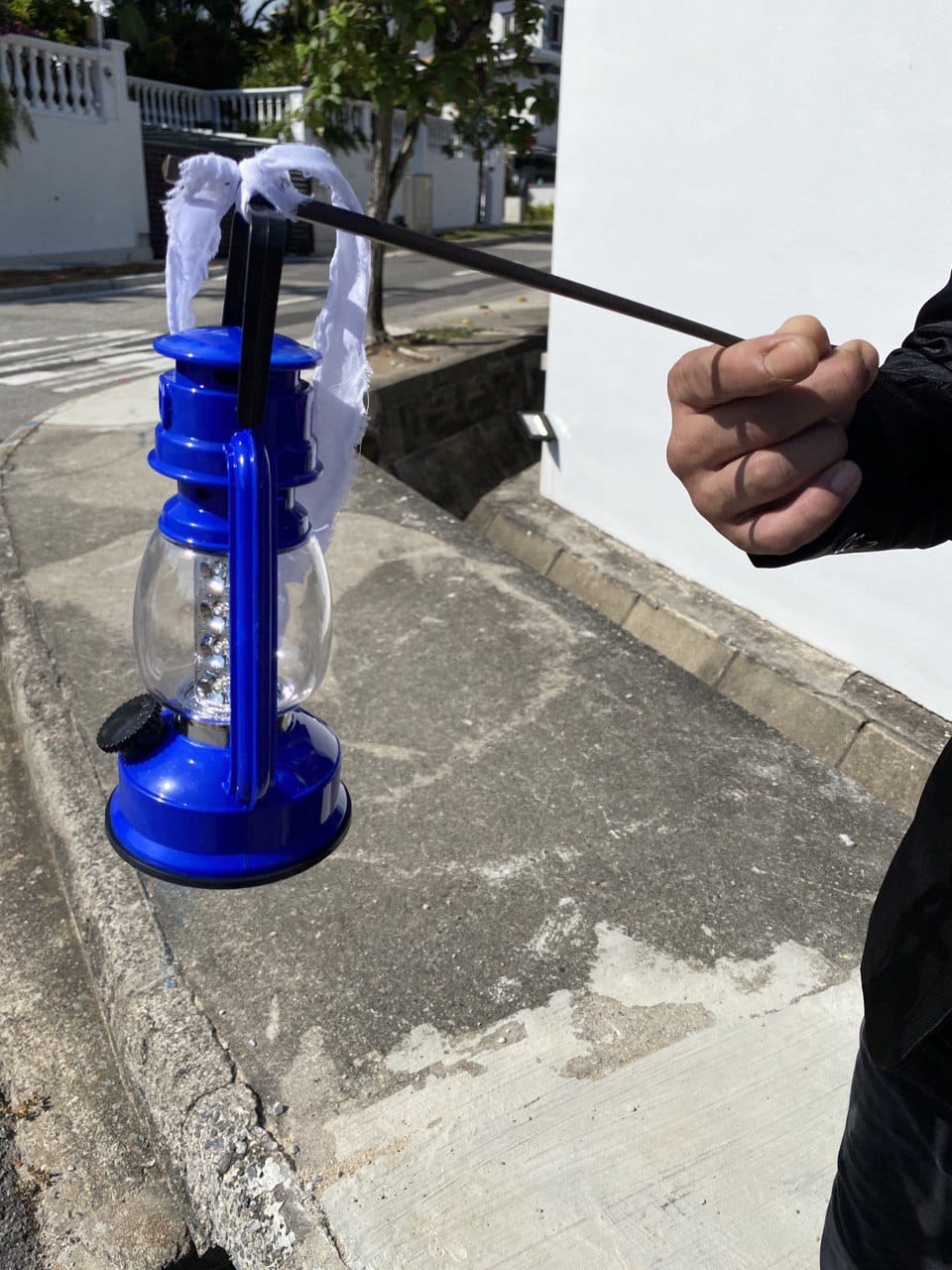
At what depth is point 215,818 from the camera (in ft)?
3.11

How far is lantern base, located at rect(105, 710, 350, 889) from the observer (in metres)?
0.96

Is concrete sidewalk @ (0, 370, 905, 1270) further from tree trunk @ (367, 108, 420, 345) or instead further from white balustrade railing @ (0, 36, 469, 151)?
white balustrade railing @ (0, 36, 469, 151)

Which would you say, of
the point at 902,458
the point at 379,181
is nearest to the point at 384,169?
the point at 379,181

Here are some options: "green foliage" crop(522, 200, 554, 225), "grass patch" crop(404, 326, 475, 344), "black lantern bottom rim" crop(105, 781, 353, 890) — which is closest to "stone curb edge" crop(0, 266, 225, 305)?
"grass patch" crop(404, 326, 475, 344)

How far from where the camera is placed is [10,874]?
9.02 ft

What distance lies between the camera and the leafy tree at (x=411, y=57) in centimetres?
655

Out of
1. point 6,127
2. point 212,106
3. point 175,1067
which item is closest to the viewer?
point 175,1067

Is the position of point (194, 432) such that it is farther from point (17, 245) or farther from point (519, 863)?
point (17, 245)

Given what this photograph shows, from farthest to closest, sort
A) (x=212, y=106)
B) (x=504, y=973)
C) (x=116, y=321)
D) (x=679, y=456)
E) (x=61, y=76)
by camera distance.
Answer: (x=212, y=106) < (x=61, y=76) < (x=116, y=321) < (x=504, y=973) < (x=679, y=456)

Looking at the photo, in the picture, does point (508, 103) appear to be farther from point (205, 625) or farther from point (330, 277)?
point (205, 625)

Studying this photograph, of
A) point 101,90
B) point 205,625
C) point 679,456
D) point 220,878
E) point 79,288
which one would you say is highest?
point 101,90

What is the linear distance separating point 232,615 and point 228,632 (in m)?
0.15

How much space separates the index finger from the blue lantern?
1.17 feet

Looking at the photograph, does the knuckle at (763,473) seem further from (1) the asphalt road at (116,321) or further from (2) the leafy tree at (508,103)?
(2) the leafy tree at (508,103)
